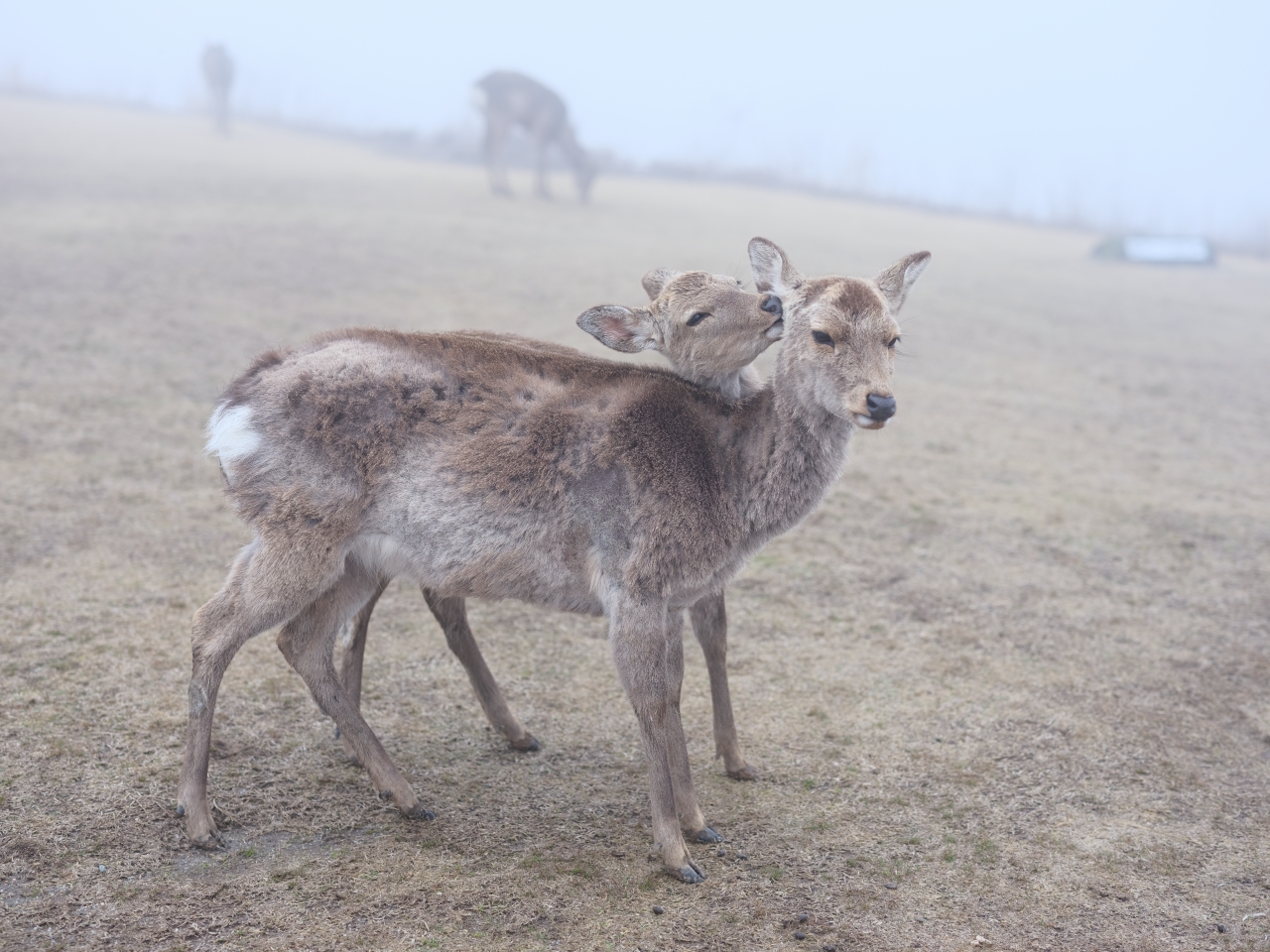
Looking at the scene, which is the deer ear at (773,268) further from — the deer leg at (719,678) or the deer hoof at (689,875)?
the deer hoof at (689,875)

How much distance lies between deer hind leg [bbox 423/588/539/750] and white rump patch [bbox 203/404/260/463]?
1.07m

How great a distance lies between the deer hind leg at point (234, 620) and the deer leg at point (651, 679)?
1.04m

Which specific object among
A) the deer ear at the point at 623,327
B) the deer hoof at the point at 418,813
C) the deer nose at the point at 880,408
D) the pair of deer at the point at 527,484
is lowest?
the deer hoof at the point at 418,813

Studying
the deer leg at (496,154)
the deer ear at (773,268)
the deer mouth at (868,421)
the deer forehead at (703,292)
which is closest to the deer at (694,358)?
the deer forehead at (703,292)

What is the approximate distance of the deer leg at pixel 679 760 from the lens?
13.2ft

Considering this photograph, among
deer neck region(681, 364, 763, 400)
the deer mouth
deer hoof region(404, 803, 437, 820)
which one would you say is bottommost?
deer hoof region(404, 803, 437, 820)

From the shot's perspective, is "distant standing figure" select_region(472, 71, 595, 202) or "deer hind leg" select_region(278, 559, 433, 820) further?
"distant standing figure" select_region(472, 71, 595, 202)

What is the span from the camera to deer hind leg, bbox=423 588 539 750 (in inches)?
182

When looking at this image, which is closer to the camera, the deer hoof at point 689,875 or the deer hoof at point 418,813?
the deer hoof at point 689,875

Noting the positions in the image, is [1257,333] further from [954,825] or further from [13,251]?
[13,251]

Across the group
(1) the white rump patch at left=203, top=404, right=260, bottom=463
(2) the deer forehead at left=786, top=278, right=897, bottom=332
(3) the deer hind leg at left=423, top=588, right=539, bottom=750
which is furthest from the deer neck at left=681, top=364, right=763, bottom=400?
(1) the white rump patch at left=203, top=404, right=260, bottom=463

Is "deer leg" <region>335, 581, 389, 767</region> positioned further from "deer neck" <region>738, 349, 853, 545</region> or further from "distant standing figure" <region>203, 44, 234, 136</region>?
"distant standing figure" <region>203, 44, 234, 136</region>

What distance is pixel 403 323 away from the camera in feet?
39.8

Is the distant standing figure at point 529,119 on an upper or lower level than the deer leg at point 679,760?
upper
